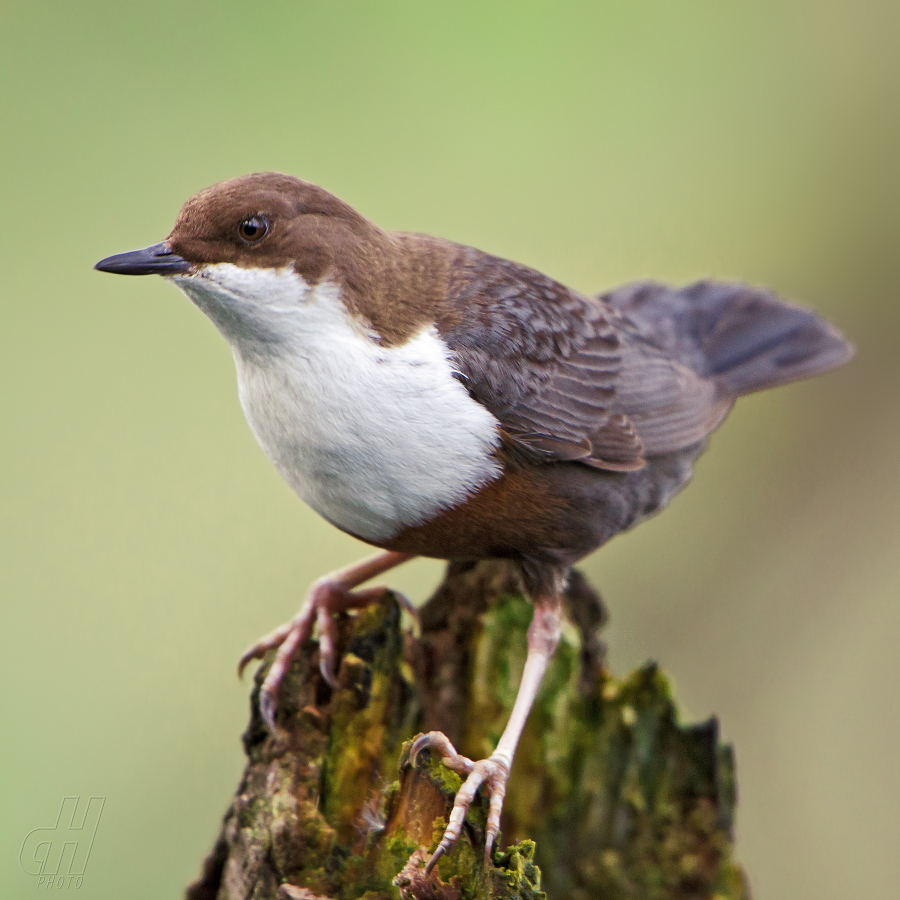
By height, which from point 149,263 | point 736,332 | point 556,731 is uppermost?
point 736,332

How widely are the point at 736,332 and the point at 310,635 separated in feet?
6.80

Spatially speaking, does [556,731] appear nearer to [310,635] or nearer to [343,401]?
[310,635]

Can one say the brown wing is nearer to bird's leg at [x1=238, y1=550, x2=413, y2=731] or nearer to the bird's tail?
the bird's tail

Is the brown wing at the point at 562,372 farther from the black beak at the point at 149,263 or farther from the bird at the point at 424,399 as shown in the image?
the black beak at the point at 149,263

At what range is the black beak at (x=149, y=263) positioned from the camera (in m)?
2.72

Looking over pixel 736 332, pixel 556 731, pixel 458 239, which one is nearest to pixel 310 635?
pixel 556 731

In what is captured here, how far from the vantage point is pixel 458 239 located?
18.9 ft

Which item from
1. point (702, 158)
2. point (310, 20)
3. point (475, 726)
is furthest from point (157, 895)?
point (702, 158)

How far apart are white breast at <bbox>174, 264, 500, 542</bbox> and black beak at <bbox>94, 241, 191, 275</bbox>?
4 cm

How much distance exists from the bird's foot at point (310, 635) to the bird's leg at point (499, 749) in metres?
0.41

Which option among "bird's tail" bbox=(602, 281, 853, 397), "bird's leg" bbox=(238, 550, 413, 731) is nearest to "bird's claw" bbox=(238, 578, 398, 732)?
"bird's leg" bbox=(238, 550, 413, 731)

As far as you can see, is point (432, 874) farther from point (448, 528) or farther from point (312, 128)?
point (312, 128)

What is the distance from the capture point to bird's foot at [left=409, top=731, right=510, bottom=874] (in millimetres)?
2703

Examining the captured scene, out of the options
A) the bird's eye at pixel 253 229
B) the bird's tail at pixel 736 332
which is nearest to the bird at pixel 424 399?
the bird's eye at pixel 253 229
